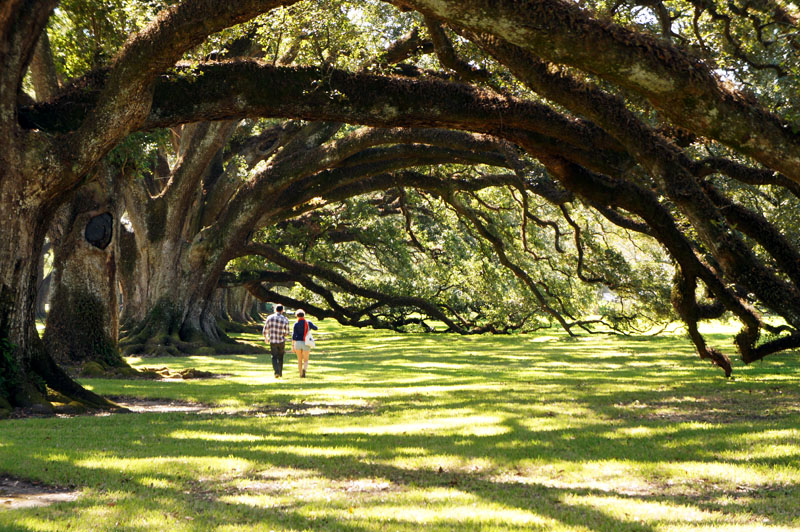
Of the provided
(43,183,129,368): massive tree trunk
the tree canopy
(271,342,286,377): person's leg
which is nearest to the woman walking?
(271,342,286,377): person's leg

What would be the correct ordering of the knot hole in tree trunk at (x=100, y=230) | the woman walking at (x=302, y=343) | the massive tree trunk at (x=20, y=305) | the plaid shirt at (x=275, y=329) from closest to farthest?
1. the massive tree trunk at (x=20, y=305)
2. the knot hole in tree trunk at (x=100, y=230)
3. the woman walking at (x=302, y=343)
4. the plaid shirt at (x=275, y=329)

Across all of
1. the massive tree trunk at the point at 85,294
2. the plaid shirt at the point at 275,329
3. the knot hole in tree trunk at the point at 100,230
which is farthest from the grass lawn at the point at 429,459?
the knot hole in tree trunk at the point at 100,230

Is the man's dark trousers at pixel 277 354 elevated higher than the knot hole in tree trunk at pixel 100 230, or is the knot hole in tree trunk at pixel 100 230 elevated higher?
the knot hole in tree trunk at pixel 100 230

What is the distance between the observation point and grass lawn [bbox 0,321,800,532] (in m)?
4.93

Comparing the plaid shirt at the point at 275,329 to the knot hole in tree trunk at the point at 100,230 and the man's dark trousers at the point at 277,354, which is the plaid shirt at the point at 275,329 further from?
the knot hole in tree trunk at the point at 100,230

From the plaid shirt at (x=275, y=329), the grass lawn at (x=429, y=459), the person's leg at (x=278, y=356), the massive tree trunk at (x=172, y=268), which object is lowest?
the grass lawn at (x=429, y=459)

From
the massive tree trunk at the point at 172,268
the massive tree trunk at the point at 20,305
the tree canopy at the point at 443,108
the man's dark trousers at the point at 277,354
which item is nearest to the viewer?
the tree canopy at the point at 443,108

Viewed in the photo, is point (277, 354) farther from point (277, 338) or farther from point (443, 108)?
point (443, 108)

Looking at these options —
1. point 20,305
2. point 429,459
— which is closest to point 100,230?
point 20,305

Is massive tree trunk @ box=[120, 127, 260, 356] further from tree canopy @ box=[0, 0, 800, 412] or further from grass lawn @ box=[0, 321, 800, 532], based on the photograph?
grass lawn @ box=[0, 321, 800, 532]

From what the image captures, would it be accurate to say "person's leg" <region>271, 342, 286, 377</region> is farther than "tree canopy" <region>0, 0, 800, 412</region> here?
Yes

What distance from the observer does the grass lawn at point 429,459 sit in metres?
4.93

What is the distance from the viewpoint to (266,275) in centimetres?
3033

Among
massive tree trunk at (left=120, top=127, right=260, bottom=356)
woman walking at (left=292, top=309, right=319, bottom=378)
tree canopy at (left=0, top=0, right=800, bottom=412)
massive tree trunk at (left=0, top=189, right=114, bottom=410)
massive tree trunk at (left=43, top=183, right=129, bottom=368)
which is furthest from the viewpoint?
massive tree trunk at (left=120, top=127, right=260, bottom=356)
